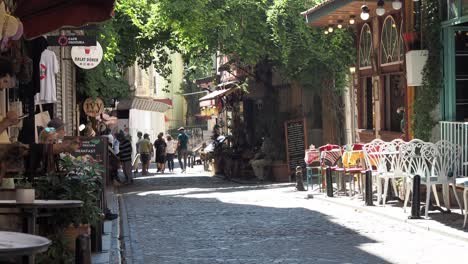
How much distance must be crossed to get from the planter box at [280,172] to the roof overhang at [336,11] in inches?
287

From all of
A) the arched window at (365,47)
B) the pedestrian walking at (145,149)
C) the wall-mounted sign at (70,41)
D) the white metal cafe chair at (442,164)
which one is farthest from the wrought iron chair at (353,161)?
the pedestrian walking at (145,149)

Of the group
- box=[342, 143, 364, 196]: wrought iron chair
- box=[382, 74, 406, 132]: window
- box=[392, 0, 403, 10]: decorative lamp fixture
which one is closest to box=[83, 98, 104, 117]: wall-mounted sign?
box=[342, 143, 364, 196]: wrought iron chair

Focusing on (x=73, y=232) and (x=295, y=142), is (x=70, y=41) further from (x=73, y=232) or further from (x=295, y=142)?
(x=295, y=142)

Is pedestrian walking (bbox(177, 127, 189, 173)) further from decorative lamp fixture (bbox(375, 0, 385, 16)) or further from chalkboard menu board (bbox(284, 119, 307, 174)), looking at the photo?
Answer: decorative lamp fixture (bbox(375, 0, 385, 16))

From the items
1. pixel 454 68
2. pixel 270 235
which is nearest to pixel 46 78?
pixel 270 235

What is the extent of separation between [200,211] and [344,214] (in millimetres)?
2900

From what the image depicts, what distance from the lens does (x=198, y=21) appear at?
2608 centimetres

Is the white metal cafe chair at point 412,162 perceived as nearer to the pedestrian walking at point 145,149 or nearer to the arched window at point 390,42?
the arched window at point 390,42

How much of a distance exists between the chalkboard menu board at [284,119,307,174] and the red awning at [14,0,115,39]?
60.7ft

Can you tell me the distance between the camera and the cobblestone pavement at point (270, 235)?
11117mm

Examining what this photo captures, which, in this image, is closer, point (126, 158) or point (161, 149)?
point (126, 158)

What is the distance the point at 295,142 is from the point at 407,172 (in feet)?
41.1

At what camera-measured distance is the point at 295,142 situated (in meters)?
27.9

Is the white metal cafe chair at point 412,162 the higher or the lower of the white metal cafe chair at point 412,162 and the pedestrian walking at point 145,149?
the lower
